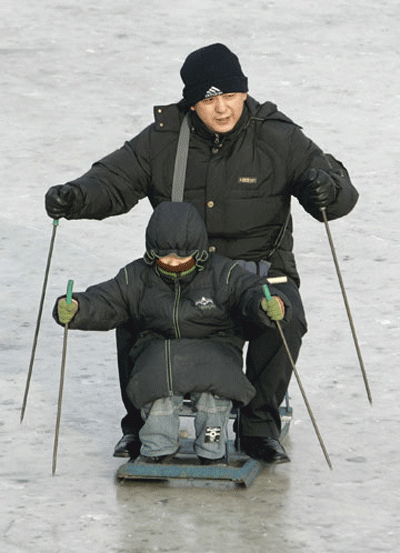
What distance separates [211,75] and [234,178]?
411 mm

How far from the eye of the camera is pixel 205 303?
644 cm

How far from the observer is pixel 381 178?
11.3 meters

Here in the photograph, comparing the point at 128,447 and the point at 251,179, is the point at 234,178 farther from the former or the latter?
the point at 128,447

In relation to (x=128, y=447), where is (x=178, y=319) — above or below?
above

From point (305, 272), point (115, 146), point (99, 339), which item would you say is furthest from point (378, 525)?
point (115, 146)

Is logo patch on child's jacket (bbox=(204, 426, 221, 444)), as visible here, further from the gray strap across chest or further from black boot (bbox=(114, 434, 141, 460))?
the gray strap across chest

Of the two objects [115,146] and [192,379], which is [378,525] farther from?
[115,146]

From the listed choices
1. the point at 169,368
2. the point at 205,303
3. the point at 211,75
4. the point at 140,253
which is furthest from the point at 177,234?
the point at 140,253

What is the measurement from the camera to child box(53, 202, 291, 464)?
638 cm

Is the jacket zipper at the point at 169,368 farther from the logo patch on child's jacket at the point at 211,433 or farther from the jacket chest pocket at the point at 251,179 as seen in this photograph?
the jacket chest pocket at the point at 251,179

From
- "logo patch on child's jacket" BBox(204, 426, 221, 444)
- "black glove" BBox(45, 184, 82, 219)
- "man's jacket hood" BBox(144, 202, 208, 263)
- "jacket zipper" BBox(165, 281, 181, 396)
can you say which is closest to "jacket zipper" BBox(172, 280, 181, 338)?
"jacket zipper" BBox(165, 281, 181, 396)

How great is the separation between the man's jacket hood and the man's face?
16.8 inches

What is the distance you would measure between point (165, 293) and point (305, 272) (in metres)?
3.20

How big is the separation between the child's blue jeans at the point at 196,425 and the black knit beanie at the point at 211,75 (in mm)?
1164
